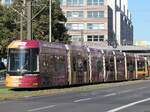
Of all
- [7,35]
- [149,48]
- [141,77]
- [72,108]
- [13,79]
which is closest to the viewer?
[72,108]

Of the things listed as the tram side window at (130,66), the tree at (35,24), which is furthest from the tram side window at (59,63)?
the tree at (35,24)

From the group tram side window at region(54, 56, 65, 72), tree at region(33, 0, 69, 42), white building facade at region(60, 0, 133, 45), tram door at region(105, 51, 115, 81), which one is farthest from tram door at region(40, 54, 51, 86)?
white building facade at region(60, 0, 133, 45)

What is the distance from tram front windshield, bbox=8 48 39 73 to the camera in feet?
123

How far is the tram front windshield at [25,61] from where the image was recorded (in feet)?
123

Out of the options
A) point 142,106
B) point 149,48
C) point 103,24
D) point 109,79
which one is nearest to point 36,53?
point 142,106

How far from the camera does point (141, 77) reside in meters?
71.6

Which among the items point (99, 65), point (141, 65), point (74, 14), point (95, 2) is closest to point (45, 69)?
point (99, 65)

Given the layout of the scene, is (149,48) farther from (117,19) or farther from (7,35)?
(7,35)

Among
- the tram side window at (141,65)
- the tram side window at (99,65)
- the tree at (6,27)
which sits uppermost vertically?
the tree at (6,27)

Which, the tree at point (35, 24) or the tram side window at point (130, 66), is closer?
the tram side window at point (130, 66)

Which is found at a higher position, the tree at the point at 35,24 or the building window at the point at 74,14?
the building window at the point at 74,14

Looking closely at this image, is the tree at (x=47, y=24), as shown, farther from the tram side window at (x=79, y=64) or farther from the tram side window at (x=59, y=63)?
the tram side window at (x=59, y=63)

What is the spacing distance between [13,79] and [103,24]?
11906 centimetres

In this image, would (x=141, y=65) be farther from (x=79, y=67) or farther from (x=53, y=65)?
(x=53, y=65)
